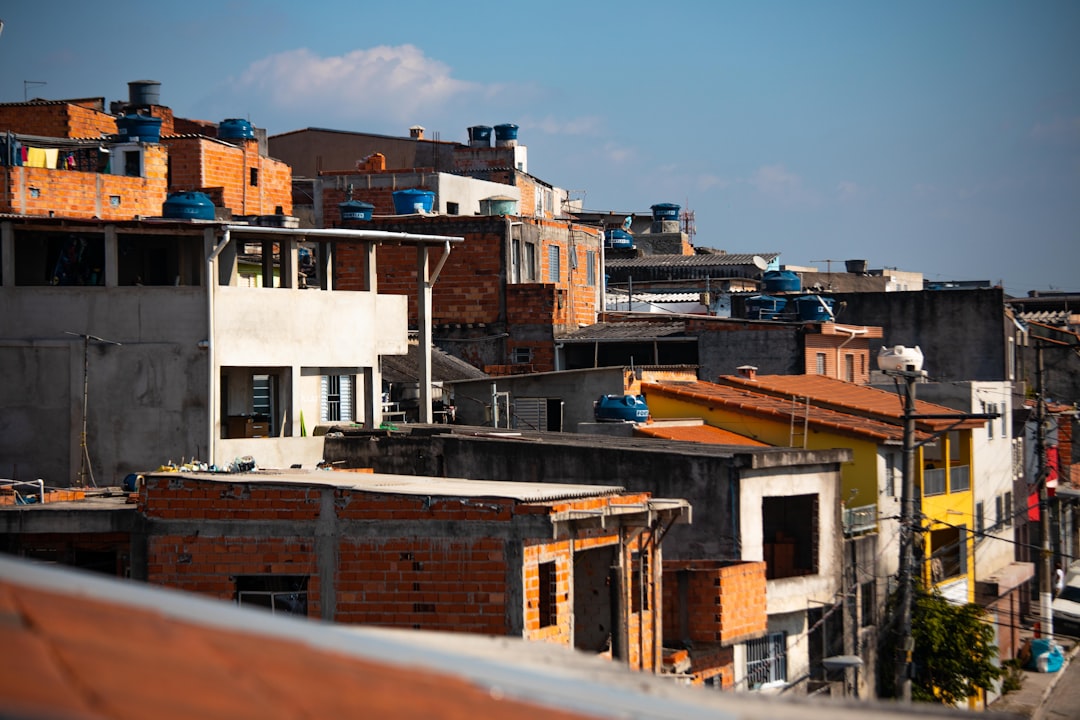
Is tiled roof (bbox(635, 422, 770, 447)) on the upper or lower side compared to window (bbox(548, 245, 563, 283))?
lower

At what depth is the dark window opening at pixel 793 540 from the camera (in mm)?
22969

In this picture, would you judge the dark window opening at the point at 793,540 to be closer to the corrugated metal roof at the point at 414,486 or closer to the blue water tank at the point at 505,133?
the corrugated metal roof at the point at 414,486

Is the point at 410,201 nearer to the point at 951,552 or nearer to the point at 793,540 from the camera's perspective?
the point at 951,552

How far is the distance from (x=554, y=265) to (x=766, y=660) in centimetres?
2387

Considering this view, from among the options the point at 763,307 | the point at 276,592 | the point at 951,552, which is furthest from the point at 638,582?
the point at 763,307

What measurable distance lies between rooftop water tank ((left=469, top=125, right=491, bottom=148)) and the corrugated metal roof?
127ft

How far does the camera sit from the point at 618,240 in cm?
6216

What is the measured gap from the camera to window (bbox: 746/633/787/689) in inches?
819

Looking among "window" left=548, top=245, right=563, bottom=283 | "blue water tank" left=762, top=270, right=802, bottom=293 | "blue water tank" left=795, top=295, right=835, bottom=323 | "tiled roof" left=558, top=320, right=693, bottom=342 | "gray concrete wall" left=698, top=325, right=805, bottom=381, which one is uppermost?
"window" left=548, top=245, right=563, bottom=283

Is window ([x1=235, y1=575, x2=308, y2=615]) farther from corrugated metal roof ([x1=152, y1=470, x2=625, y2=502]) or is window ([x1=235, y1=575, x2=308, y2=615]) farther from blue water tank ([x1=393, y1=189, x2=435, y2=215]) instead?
blue water tank ([x1=393, y1=189, x2=435, y2=215])

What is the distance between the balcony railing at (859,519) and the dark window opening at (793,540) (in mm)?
1695

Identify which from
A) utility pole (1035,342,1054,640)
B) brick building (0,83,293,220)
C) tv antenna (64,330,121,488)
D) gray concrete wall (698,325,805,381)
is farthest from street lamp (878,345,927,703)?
brick building (0,83,293,220)

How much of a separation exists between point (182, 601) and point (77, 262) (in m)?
21.8

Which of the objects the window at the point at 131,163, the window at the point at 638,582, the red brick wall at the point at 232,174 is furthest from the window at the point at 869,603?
the red brick wall at the point at 232,174
